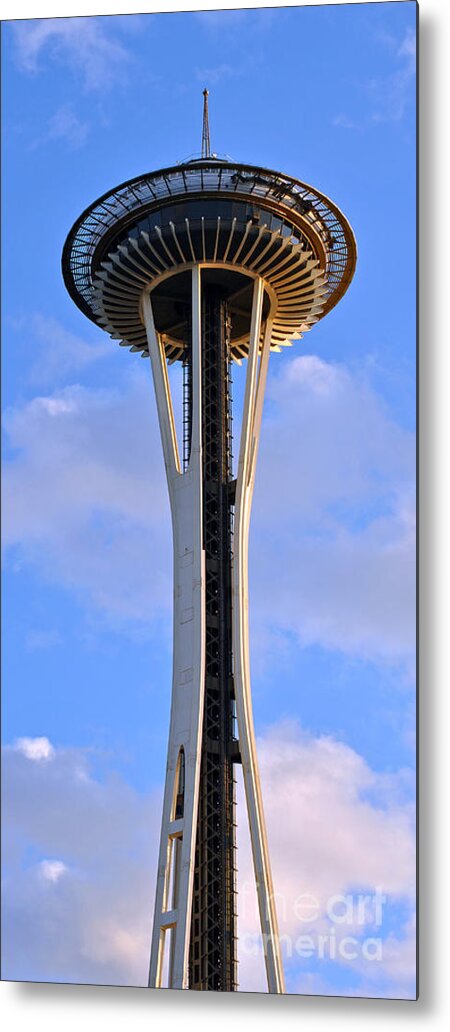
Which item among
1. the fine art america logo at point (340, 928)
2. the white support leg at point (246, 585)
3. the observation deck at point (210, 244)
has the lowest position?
the fine art america logo at point (340, 928)

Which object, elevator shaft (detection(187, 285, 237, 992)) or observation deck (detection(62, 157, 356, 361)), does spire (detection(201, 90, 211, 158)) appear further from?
elevator shaft (detection(187, 285, 237, 992))

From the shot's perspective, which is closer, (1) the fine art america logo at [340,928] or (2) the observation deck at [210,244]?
(1) the fine art america logo at [340,928]

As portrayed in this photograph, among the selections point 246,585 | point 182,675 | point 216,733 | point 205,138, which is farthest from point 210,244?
point 216,733

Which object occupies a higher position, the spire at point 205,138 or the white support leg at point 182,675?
the spire at point 205,138

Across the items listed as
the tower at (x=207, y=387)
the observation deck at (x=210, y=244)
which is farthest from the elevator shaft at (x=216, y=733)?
the observation deck at (x=210, y=244)

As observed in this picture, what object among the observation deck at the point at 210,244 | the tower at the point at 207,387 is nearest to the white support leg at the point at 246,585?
the tower at the point at 207,387

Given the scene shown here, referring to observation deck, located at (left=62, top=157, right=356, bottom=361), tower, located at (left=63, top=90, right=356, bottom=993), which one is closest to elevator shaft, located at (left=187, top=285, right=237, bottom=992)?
tower, located at (left=63, top=90, right=356, bottom=993)

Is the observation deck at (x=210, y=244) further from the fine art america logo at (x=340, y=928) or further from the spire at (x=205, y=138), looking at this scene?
the fine art america logo at (x=340, y=928)
